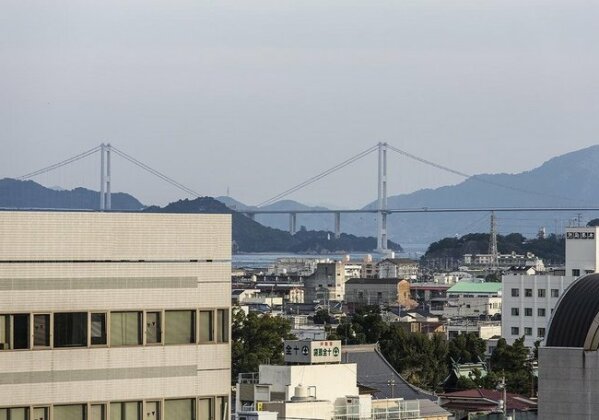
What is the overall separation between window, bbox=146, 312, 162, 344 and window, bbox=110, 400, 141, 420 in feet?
1.86

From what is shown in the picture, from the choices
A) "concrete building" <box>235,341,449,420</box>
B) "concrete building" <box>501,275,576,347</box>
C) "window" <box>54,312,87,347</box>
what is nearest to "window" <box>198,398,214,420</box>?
"window" <box>54,312,87,347</box>

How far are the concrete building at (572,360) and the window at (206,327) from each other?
666 cm

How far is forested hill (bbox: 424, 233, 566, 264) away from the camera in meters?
166

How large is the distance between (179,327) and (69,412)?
1.28 m

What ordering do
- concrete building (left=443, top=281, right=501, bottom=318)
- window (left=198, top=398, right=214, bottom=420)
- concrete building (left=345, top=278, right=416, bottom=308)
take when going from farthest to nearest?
concrete building (left=345, top=278, right=416, bottom=308)
concrete building (left=443, top=281, right=501, bottom=318)
window (left=198, top=398, right=214, bottom=420)

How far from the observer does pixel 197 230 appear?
16.4 m

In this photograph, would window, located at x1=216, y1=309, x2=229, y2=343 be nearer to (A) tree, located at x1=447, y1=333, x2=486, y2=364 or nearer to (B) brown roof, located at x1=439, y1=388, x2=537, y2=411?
(B) brown roof, located at x1=439, y1=388, x2=537, y2=411

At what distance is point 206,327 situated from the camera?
16.4 meters

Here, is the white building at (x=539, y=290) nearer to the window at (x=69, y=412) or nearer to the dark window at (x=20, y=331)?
the window at (x=69, y=412)

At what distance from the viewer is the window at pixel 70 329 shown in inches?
609

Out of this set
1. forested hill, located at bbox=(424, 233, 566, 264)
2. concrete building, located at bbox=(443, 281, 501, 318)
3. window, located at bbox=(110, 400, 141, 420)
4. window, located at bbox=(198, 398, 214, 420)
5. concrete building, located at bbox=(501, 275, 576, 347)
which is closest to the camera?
window, located at bbox=(110, 400, 141, 420)

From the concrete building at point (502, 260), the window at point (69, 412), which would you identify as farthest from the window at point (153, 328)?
the concrete building at point (502, 260)

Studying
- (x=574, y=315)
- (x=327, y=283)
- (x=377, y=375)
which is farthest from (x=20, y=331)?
(x=327, y=283)

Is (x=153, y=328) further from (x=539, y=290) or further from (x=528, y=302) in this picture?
(x=528, y=302)
